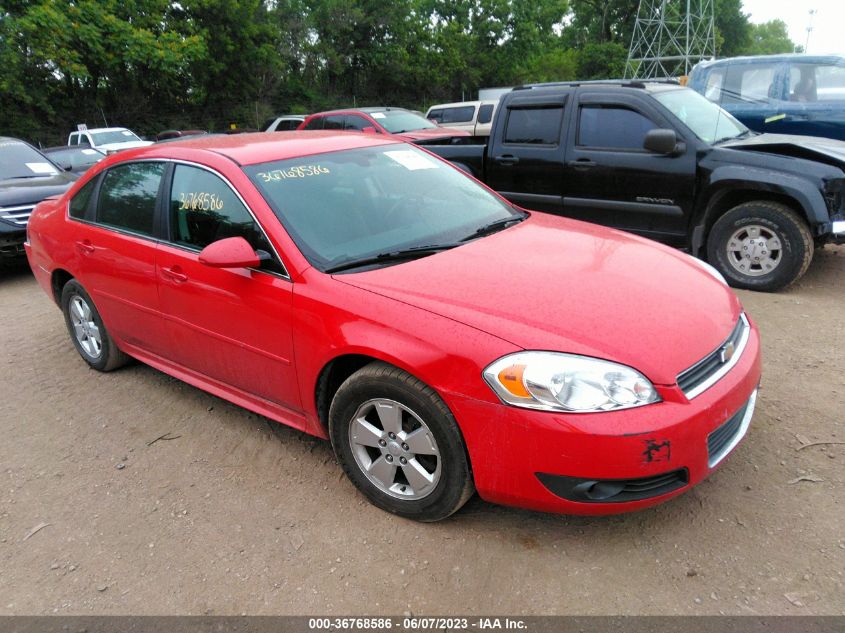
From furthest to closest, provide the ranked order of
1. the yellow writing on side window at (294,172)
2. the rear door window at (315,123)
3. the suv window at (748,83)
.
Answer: the rear door window at (315,123)
the suv window at (748,83)
the yellow writing on side window at (294,172)

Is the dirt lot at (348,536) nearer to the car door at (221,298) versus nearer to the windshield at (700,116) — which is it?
the car door at (221,298)

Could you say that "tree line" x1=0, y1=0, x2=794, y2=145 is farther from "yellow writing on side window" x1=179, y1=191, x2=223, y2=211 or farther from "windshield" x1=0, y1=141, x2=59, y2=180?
"yellow writing on side window" x1=179, y1=191, x2=223, y2=211

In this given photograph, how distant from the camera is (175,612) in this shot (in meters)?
2.41

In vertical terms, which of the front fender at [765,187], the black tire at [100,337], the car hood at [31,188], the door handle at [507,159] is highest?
the door handle at [507,159]

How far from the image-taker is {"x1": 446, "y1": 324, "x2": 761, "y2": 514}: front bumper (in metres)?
2.27

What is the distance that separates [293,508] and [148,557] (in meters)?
0.63

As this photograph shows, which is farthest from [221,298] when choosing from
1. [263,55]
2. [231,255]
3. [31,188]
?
[263,55]

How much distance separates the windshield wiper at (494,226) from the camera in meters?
3.33

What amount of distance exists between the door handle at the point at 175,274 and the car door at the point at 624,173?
405 centimetres

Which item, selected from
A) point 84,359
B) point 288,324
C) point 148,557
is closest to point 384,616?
point 148,557

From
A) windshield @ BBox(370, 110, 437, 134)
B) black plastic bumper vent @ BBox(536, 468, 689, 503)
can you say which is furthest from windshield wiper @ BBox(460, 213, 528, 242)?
windshield @ BBox(370, 110, 437, 134)

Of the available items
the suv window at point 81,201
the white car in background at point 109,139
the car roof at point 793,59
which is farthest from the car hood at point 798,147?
the white car in background at point 109,139

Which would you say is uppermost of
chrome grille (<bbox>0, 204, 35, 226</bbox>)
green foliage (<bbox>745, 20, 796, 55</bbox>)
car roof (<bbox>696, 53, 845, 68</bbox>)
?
green foliage (<bbox>745, 20, 796, 55</bbox>)

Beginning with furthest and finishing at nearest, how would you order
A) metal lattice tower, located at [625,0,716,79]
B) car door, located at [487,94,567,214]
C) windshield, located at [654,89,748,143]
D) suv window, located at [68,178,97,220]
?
metal lattice tower, located at [625,0,716,79] < car door, located at [487,94,567,214] < windshield, located at [654,89,748,143] < suv window, located at [68,178,97,220]
